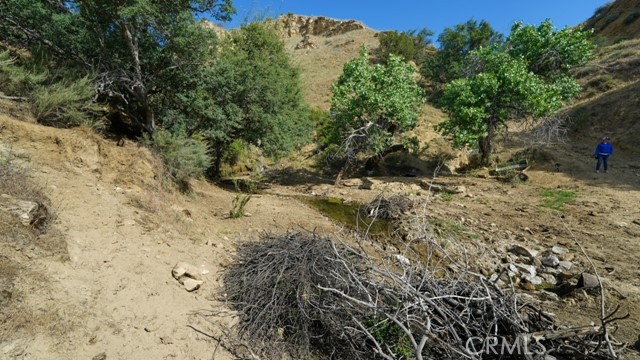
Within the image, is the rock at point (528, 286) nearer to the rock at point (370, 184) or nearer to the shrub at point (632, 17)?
the rock at point (370, 184)

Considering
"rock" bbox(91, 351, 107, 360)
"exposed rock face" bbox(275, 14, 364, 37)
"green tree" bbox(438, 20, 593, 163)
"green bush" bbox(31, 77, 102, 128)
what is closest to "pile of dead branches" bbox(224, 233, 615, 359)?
"rock" bbox(91, 351, 107, 360)

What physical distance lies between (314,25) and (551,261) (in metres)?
48.7

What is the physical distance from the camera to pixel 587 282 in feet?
17.1

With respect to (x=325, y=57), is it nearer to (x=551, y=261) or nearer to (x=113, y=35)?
(x=113, y=35)

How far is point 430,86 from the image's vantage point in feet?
94.6

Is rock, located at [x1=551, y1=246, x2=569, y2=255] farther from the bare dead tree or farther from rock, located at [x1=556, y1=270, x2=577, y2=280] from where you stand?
the bare dead tree

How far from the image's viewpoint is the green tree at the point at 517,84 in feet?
36.7

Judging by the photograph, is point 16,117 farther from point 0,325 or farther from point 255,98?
point 255,98

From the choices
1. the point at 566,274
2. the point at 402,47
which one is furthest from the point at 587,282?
the point at 402,47

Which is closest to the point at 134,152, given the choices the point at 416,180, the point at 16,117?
the point at 16,117

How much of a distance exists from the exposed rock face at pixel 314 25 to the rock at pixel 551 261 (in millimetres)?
43836

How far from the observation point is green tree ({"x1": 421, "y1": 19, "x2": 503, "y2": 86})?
89.5 feet

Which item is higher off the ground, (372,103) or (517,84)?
(517,84)

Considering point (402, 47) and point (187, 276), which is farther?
point (402, 47)
